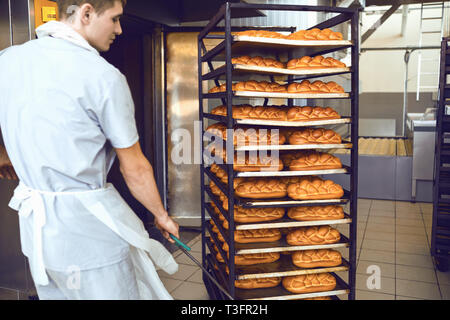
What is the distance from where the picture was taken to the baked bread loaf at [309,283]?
2.29 metres

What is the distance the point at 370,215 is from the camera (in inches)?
198

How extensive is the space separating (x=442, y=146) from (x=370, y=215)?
1906mm

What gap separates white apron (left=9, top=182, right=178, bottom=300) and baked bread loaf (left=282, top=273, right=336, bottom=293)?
0.87m

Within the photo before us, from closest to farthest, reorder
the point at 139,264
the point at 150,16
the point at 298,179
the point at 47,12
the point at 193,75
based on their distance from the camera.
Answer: the point at 139,264
the point at 298,179
the point at 47,12
the point at 150,16
the point at 193,75

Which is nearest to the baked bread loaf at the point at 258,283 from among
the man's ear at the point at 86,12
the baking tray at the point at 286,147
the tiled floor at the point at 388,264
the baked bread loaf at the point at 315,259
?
the baked bread loaf at the point at 315,259

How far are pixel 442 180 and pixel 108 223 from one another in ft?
9.55

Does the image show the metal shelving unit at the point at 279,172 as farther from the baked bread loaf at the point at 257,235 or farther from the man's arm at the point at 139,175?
the man's arm at the point at 139,175

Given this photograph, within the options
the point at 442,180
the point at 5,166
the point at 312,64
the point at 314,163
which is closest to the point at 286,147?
the point at 314,163

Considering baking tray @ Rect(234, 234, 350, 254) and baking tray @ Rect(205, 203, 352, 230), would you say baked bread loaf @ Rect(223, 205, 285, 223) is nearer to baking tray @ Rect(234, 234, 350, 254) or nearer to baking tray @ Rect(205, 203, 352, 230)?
baking tray @ Rect(205, 203, 352, 230)
